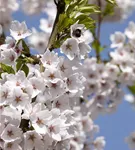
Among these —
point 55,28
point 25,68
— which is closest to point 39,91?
point 25,68

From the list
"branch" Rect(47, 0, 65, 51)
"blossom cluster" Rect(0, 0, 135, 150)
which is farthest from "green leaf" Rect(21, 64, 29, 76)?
"branch" Rect(47, 0, 65, 51)

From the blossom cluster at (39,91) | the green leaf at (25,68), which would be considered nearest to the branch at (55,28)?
the blossom cluster at (39,91)

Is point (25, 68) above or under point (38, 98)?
above

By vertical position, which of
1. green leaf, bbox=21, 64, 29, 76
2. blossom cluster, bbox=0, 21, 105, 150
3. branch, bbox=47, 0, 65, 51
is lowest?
blossom cluster, bbox=0, 21, 105, 150

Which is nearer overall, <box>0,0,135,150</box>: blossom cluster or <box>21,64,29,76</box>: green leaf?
<box>0,0,135,150</box>: blossom cluster

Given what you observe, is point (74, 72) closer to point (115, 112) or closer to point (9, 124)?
point (9, 124)

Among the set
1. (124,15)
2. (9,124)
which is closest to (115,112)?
(124,15)

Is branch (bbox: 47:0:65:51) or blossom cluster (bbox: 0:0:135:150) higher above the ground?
branch (bbox: 47:0:65:51)

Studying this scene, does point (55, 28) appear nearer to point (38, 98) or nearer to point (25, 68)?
point (25, 68)

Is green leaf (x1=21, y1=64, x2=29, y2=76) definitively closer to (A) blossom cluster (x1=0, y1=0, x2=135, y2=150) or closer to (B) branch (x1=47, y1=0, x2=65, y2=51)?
(A) blossom cluster (x1=0, y1=0, x2=135, y2=150)

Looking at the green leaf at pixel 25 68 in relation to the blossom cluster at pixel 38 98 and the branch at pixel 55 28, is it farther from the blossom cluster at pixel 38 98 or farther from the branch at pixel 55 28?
the branch at pixel 55 28

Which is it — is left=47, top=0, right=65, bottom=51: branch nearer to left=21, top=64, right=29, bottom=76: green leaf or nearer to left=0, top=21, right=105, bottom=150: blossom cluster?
left=0, top=21, right=105, bottom=150: blossom cluster
